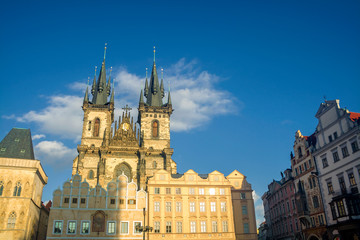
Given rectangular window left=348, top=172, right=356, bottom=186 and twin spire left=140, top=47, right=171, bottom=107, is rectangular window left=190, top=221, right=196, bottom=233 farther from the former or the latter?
twin spire left=140, top=47, right=171, bottom=107

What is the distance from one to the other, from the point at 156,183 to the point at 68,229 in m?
13.3

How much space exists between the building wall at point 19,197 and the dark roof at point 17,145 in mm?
2195

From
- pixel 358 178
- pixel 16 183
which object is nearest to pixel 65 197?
pixel 16 183

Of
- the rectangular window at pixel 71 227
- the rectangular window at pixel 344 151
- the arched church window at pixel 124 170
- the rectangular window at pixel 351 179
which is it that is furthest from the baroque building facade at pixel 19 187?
the rectangular window at pixel 351 179

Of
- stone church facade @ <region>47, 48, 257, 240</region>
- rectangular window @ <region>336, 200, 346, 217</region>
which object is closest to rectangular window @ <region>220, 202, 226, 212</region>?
stone church facade @ <region>47, 48, 257, 240</region>

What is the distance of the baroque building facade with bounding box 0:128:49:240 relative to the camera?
4044cm

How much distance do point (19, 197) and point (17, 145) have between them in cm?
891

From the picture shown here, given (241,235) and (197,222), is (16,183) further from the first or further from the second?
(241,235)

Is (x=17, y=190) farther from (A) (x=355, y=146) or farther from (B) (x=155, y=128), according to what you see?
(A) (x=355, y=146)

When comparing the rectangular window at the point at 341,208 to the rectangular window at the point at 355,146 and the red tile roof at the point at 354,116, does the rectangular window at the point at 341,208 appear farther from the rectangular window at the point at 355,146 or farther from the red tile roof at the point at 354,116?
the red tile roof at the point at 354,116

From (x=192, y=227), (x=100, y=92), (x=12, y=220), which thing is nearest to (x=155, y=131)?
(x=100, y=92)

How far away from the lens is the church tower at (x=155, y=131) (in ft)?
207

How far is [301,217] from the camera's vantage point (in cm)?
4484

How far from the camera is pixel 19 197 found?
4172 centimetres
